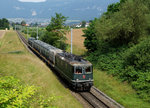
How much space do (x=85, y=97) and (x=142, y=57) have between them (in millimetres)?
8636

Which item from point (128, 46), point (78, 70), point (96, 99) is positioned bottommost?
point (96, 99)

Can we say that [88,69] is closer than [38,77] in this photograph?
Yes

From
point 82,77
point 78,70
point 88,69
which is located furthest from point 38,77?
point 88,69

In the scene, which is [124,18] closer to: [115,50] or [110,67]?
[115,50]

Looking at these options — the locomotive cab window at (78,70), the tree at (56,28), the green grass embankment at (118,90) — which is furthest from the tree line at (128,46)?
the tree at (56,28)

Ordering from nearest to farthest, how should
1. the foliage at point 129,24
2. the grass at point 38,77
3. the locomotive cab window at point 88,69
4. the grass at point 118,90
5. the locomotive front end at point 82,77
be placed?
the grass at point 38,77
the grass at point 118,90
the locomotive front end at point 82,77
the locomotive cab window at point 88,69
the foliage at point 129,24

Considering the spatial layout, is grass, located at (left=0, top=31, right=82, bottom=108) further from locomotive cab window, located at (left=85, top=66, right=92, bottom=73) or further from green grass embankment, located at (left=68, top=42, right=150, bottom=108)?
green grass embankment, located at (left=68, top=42, right=150, bottom=108)

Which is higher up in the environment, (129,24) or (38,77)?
(129,24)

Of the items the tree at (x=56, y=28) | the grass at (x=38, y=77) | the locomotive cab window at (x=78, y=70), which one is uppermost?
the tree at (x=56, y=28)

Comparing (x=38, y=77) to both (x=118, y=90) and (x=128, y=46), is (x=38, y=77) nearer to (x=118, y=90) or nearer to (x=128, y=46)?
(x=118, y=90)

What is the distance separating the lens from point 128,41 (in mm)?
29453

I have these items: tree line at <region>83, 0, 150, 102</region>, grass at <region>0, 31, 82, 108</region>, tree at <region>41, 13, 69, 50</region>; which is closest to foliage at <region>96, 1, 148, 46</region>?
tree line at <region>83, 0, 150, 102</region>

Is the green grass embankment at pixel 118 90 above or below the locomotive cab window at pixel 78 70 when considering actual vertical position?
below

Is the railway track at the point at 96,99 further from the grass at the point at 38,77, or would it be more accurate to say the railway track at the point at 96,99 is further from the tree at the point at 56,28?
the tree at the point at 56,28
